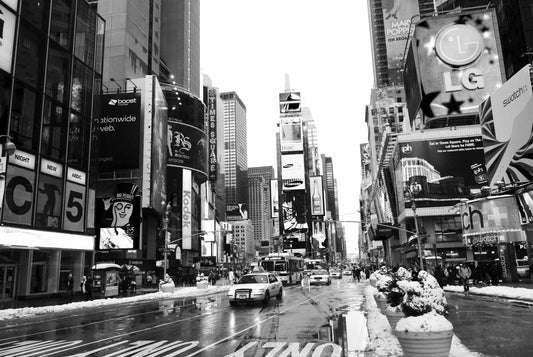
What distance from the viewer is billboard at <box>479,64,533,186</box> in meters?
33.3

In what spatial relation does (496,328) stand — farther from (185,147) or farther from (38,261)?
(185,147)

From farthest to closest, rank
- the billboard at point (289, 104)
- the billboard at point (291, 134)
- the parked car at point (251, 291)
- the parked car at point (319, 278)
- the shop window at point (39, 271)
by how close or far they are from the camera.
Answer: the billboard at point (289, 104) → the billboard at point (291, 134) → the parked car at point (319, 278) → the shop window at point (39, 271) → the parked car at point (251, 291)

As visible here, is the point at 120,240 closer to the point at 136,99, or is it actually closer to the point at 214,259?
the point at 136,99

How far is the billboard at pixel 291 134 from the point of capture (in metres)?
174

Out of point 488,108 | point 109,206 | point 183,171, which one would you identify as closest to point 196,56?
point 183,171

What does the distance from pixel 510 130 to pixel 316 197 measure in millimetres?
158831

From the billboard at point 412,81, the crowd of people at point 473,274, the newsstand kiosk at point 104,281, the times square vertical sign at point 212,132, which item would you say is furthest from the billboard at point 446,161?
the times square vertical sign at point 212,132

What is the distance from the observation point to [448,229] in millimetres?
62062

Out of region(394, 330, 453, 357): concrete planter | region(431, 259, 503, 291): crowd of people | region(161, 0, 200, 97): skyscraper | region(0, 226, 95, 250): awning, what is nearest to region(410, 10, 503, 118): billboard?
region(431, 259, 503, 291): crowd of people

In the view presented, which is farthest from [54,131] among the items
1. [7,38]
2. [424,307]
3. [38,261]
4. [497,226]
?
[497,226]

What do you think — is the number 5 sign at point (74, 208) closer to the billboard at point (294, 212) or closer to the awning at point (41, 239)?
the awning at point (41, 239)

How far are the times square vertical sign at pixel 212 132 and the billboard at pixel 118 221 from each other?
225ft

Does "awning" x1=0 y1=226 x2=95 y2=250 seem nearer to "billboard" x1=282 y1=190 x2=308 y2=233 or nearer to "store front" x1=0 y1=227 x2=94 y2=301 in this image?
"store front" x1=0 y1=227 x2=94 y2=301

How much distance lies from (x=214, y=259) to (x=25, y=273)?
8534 cm
